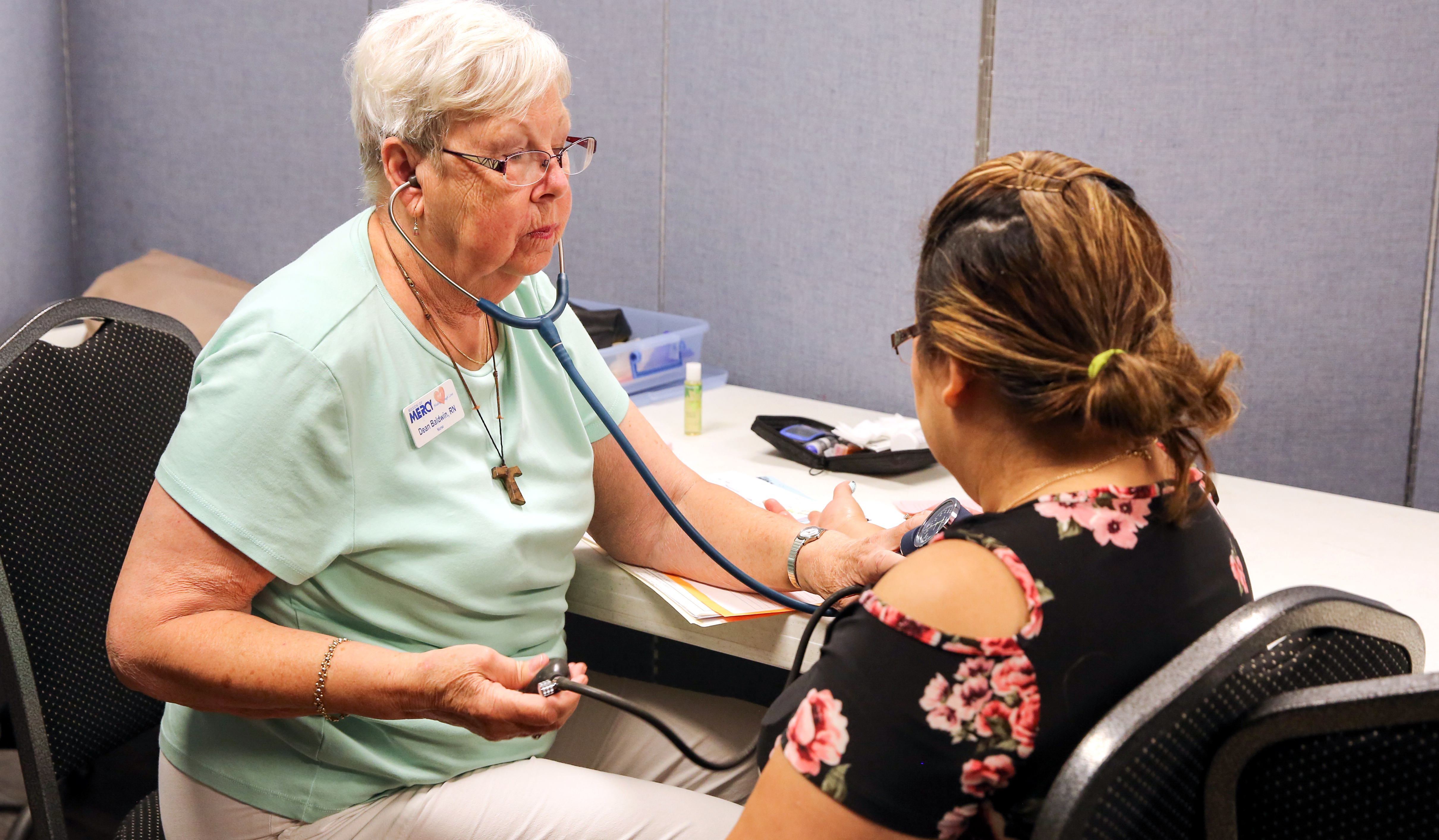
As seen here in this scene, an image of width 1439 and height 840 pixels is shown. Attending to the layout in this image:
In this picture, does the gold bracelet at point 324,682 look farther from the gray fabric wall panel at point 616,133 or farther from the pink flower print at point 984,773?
the gray fabric wall panel at point 616,133

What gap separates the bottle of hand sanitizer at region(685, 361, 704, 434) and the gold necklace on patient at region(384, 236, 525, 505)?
72cm

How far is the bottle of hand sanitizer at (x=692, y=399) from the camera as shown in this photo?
2061 mm

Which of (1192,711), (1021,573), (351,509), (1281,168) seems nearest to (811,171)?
(1281,168)

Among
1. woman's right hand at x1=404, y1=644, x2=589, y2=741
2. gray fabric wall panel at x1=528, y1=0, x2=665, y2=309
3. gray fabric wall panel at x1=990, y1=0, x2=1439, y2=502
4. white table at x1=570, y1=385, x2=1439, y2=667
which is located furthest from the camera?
gray fabric wall panel at x1=528, y1=0, x2=665, y2=309

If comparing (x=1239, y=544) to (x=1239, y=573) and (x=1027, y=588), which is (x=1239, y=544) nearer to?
(x=1239, y=573)

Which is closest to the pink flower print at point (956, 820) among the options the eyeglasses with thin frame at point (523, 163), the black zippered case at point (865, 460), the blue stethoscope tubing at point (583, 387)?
the blue stethoscope tubing at point (583, 387)

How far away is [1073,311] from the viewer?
85 centimetres

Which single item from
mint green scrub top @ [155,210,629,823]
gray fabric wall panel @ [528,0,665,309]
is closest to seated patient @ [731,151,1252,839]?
mint green scrub top @ [155,210,629,823]

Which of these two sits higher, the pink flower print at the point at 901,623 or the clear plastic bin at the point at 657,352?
the pink flower print at the point at 901,623

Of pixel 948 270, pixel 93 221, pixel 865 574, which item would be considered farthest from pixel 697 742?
pixel 93 221

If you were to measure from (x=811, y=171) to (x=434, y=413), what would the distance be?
1.31m

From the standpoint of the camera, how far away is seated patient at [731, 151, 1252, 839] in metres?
0.79

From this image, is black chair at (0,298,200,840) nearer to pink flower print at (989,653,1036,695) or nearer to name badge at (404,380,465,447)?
name badge at (404,380,465,447)

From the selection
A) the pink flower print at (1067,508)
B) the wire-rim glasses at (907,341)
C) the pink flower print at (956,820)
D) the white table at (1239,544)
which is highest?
the wire-rim glasses at (907,341)
